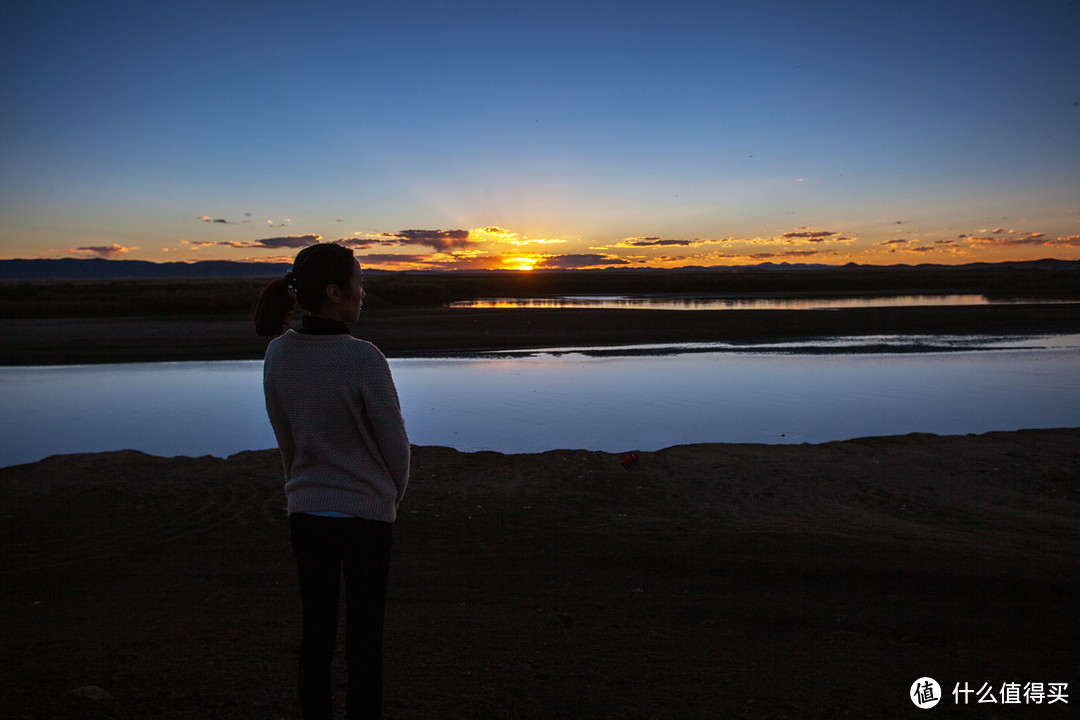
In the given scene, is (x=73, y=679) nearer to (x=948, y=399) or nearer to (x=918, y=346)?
(x=948, y=399)

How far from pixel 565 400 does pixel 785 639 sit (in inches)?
357

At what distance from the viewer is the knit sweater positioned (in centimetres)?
238

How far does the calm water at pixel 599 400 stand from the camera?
10195 mm

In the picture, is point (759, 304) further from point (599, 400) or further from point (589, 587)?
point (589, 587)

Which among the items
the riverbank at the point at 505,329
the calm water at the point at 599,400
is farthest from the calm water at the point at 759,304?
the calm water at the point at 599,400

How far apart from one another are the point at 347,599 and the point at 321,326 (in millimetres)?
933

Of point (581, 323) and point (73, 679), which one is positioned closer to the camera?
point (73, 679)

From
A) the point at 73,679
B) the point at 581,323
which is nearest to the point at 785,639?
the point at 73,679

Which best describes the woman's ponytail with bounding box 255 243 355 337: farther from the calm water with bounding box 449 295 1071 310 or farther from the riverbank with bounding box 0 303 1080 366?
the calm water with bounding box 449 295 1071 310

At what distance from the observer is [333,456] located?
7.98ft

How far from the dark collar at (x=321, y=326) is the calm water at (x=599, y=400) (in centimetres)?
692

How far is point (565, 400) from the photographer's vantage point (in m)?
12.9

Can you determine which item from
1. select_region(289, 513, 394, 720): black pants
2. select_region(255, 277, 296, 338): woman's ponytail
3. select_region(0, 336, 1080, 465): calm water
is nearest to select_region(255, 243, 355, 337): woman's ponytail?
select_region(255, 277, 296, 338): woman's ponytail

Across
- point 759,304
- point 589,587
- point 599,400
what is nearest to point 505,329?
point 599,400
